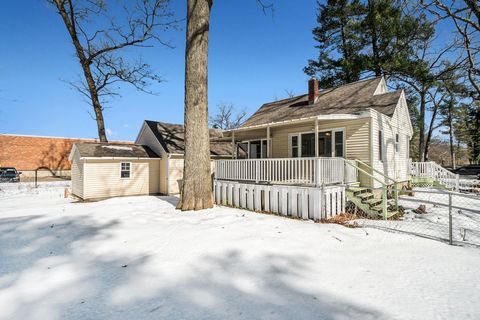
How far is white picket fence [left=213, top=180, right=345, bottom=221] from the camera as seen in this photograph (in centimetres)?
753

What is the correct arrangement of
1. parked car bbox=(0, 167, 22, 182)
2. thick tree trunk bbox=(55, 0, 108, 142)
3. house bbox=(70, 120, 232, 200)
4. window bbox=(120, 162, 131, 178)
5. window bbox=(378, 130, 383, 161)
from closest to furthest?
window bbox=(378, 130, 383, 161) → house bbox=(70, 120, 232, 200) → window bbox=(120, 162, 131, 178) → thick tree trunk bbox=(55, 0, 108, 142) → parked car bbox=(0, 167, 22, 182)

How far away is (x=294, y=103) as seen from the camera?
48.3 feet

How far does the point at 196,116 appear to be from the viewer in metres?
8.61

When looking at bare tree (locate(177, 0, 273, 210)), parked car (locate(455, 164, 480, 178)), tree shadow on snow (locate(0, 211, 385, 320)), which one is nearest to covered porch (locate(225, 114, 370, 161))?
bare tree (locate(177, 0, 273, 210))

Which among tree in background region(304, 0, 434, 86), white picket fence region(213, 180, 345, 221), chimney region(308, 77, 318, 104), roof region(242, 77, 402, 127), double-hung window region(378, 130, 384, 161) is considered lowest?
white picket fence region(213, 180, 345, 221)

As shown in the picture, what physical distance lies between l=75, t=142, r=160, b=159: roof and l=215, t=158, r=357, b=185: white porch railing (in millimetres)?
7466

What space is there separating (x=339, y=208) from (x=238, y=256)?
480 centimetres

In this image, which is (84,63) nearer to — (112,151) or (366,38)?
(112,151)

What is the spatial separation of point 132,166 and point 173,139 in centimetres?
323

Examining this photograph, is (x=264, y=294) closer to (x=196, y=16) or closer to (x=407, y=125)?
(x=196, y=16)

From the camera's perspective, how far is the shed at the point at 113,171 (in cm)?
1384

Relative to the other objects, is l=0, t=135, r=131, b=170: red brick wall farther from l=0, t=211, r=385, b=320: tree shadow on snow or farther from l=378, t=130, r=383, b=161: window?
l=378, t=130, r=383, b=161: window

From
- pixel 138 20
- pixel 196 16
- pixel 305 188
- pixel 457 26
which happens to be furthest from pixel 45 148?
pixel 457 26

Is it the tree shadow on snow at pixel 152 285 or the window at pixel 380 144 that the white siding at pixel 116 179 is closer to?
the tree shadow on snow at pixel 152 285
